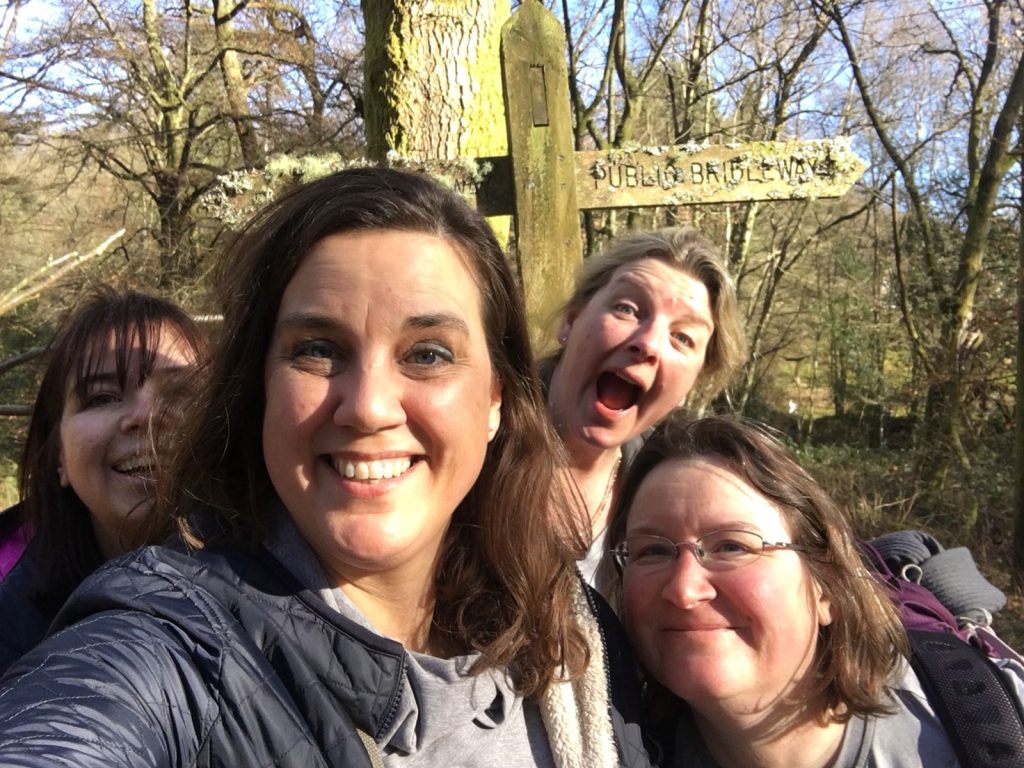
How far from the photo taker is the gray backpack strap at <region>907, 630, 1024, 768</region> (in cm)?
164

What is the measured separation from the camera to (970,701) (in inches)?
67.5

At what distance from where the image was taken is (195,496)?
1.43 m

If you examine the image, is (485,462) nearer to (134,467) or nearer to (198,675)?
(198,675)

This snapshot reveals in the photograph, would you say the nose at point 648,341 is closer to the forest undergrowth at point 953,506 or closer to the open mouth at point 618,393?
the open mouth at point 618,393

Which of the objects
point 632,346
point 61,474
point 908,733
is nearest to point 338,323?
point 61,474

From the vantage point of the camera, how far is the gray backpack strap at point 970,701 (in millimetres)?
1641

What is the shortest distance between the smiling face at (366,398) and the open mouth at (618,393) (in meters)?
1.45

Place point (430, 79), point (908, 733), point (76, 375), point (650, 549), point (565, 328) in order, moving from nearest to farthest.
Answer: point (908, 733) < point (650, 549) < point (76, 375) < point (565, 328) < point (430, 79)

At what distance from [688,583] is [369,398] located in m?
0.82

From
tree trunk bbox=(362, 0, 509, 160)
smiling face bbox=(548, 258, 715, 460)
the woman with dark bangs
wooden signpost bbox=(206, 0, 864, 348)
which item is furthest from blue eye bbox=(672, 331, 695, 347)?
the woman with dark bangs

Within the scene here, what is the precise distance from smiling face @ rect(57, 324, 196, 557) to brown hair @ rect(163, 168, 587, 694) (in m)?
0.43

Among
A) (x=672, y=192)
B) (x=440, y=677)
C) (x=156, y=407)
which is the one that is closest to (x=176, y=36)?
(x=672, y=192)

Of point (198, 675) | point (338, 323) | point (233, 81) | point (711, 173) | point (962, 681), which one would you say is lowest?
point (962, 681)

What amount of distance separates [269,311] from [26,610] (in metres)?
0.85
